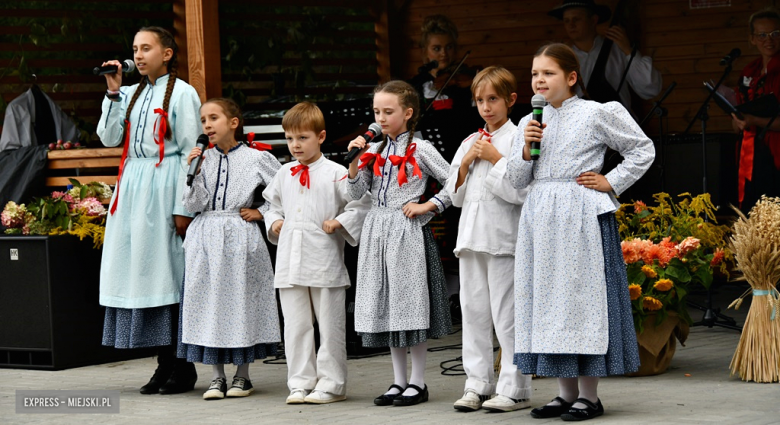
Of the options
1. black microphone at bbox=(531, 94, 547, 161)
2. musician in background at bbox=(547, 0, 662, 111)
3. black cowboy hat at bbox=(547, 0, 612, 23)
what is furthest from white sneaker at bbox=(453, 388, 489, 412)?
black cowboy hat at bbox=(547, 0, 612, 23)

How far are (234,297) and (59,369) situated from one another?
1835 millimetres

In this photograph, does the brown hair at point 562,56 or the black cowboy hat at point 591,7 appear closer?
the brown hair at point 562,56

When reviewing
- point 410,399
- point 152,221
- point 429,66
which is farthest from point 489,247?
point 429,66

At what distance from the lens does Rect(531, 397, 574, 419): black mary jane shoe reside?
182 inches

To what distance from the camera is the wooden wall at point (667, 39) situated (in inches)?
358

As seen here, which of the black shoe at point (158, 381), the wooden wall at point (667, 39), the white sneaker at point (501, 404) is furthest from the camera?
the wooden wall at point (667, 39)

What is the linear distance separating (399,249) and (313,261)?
1.42ft

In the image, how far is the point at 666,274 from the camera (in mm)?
5684

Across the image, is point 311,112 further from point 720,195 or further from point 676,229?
point 720,195

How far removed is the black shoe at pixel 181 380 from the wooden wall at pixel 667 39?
4796mm

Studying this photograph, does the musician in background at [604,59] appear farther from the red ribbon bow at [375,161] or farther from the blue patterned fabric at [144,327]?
the blue patterned fabric at [144,327]

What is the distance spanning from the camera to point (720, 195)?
28.7 ft

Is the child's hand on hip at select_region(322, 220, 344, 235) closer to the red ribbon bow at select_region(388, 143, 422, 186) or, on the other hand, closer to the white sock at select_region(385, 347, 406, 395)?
the red ribbon bow at select_region(388, 143, 422, 186)

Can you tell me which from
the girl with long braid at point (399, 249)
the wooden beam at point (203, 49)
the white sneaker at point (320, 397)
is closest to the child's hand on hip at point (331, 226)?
the girl with long braid at point (399, 249)
